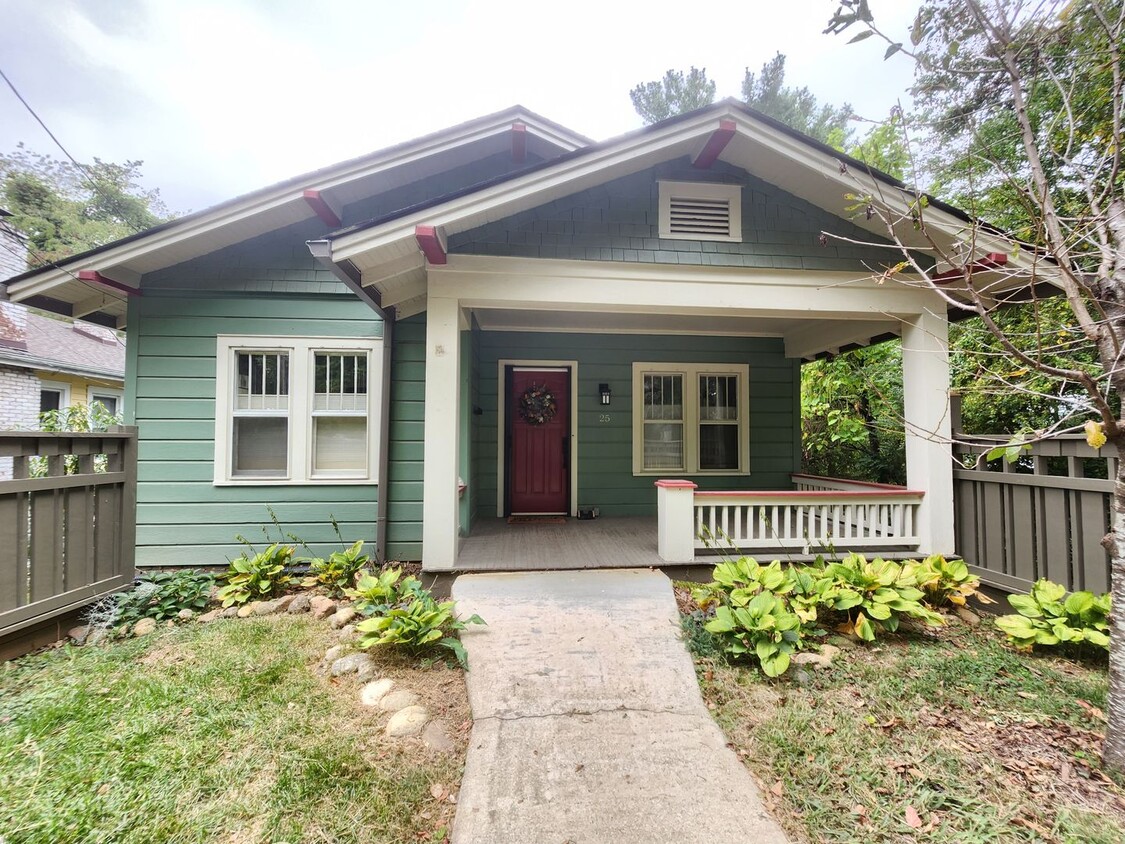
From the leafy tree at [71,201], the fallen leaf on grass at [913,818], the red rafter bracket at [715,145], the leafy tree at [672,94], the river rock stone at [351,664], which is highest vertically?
the leafy tree at [672,94]

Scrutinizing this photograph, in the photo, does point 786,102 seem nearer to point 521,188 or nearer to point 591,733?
point 521,188

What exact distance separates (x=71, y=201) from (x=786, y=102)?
3014 cm

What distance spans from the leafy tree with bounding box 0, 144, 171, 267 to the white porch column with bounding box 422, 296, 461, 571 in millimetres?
21254

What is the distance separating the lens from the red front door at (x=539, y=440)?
6.32m

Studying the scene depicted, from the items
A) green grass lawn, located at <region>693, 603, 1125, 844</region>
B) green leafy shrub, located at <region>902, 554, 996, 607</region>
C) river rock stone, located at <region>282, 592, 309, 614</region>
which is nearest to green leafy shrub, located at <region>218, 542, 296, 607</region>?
river rock stone, located at <region>282, 592, 309, 614</region>

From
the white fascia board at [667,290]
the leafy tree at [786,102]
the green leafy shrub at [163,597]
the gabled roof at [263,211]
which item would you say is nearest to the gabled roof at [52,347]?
the gabled roof at [263,211]

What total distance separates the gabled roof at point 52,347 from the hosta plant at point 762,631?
10.7m

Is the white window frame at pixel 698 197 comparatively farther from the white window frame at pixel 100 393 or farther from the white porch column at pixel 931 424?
the white window frame at pixel 100 393

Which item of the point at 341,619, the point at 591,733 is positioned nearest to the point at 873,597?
the point at 591,733

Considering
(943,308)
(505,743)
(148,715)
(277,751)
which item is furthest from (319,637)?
(943,308)

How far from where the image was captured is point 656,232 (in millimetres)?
4109

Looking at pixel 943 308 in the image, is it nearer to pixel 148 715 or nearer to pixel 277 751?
pixel 277 751

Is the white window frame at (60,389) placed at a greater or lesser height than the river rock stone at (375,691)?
greater

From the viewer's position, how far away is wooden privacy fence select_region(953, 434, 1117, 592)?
3.32 m
